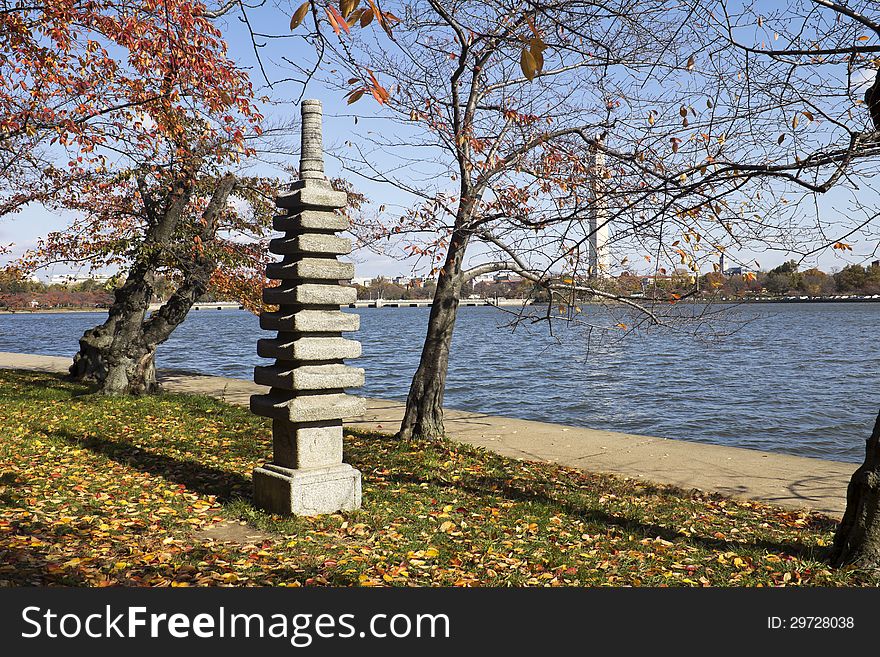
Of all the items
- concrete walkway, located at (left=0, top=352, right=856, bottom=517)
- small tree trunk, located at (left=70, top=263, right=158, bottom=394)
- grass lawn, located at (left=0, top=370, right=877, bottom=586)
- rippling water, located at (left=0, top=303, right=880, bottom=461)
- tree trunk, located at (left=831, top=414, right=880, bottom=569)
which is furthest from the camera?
rippling water, located at (left=0, top=303, right=880, bottom=461)

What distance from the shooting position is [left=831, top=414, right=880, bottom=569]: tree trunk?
661cm

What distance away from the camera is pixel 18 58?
35.5 ft

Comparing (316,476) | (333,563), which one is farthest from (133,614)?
(316,476)

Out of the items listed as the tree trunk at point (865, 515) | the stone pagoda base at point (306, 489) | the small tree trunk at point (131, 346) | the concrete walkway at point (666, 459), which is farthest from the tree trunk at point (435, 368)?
the small tree trunk at point (131, 346)

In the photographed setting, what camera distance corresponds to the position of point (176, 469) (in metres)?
9.83

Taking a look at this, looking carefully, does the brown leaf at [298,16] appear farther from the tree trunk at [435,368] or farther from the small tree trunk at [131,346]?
the small tree trunk at [131,346]

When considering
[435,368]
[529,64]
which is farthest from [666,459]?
[529,64]

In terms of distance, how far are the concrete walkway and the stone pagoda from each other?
5.13m

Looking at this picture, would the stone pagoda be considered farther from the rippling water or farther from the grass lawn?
the rippling water

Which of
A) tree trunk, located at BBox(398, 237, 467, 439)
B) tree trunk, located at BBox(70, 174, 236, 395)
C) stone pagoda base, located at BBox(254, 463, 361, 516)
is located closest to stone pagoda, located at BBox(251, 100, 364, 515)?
stone pagoda base, located at BBox(254, 463, 361, 516)

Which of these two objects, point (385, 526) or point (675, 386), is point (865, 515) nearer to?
point (385, 526)

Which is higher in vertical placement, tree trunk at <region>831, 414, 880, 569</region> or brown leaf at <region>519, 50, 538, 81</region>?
brown leaf at <region>519, 50, 538, 81</region>

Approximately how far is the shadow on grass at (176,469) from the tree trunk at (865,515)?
6424mm

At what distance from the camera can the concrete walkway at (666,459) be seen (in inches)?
415
